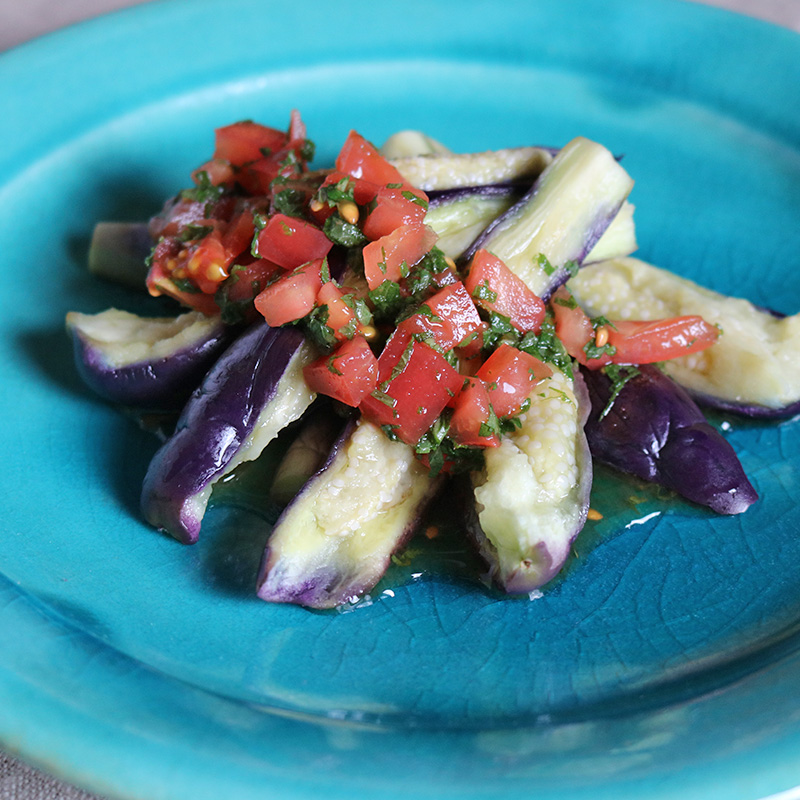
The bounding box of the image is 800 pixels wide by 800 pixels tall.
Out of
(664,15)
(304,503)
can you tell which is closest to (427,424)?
(304,503)

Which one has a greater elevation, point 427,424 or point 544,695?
point 427,424

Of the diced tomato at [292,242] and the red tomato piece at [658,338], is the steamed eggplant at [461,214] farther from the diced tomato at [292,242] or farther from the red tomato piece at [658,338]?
the red tomato piece at [658,338]

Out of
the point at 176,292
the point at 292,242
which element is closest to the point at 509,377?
the point at 292,242

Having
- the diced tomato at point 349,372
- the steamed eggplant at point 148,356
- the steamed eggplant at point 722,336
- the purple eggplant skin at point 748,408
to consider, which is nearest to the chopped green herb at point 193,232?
the steamed eggplant at point 148,356

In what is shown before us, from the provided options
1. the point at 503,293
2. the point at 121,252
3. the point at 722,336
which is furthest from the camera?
the point at 121,252

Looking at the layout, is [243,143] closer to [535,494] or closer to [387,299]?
[387,299]

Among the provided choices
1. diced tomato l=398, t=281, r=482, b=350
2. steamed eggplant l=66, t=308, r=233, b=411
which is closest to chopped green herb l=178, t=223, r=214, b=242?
steamed eggplant l=66, t=308, r=233, b=411

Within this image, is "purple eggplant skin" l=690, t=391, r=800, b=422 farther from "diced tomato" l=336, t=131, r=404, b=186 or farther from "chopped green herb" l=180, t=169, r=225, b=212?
"chopped green herb" l=180, t=169, r=225, b=212

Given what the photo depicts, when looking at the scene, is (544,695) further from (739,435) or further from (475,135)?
(475,135)
